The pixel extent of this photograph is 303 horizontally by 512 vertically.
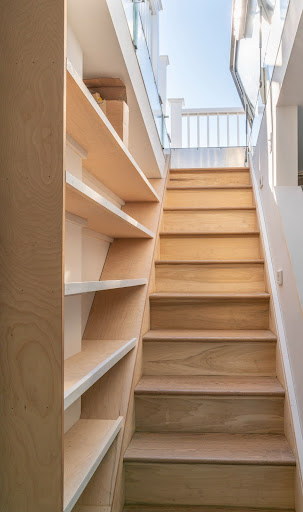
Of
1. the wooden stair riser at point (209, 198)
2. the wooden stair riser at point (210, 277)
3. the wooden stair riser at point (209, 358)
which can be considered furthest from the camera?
the wooden stair riser at point (209, 198)

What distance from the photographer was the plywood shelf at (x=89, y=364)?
115 cm

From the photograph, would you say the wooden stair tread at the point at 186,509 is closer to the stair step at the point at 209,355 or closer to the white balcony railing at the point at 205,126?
the stair step at the point at 209,355

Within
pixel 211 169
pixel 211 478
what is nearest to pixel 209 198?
pixel 211 169

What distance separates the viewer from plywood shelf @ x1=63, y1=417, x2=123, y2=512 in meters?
1.11

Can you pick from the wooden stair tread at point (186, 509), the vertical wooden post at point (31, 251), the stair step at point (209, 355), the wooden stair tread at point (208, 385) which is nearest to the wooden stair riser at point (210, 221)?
the stair step at point (209, 355)

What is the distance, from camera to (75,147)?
5.38 ft

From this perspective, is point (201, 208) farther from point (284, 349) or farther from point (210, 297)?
point (284, 349)

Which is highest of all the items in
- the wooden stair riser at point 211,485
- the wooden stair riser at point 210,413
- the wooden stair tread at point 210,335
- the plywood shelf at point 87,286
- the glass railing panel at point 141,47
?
the glass railing panel at point 141,47

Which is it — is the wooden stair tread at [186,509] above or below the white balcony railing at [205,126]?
below

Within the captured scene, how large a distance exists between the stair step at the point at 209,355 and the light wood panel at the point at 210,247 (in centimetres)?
84

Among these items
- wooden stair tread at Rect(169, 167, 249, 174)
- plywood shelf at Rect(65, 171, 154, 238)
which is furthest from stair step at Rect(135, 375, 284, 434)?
wooden stair tread at Rect(169, 167, 249, 174)

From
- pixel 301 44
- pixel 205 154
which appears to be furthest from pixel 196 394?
pixel 205 154

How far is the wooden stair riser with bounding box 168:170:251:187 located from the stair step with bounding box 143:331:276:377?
5.89 feet

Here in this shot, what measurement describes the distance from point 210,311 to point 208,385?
53cm
